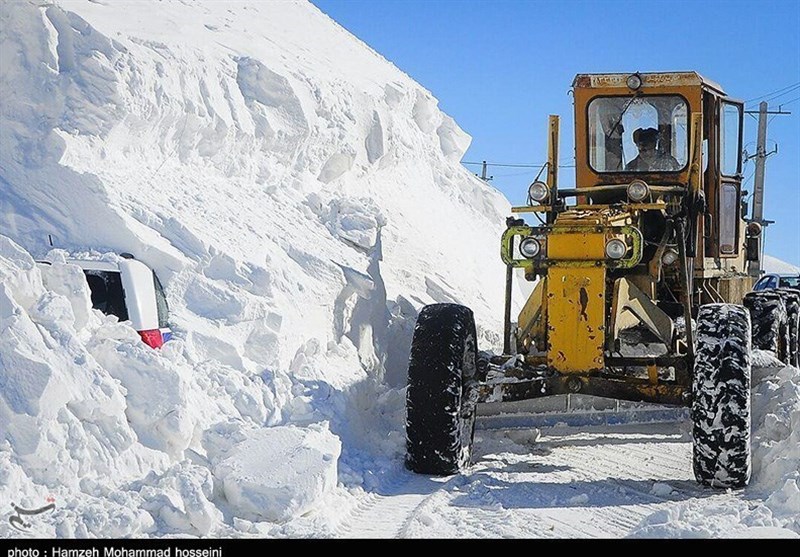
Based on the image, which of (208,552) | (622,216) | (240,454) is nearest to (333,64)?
(622,216)

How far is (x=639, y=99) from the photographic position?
360 inches

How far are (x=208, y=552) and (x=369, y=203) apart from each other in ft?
24.2

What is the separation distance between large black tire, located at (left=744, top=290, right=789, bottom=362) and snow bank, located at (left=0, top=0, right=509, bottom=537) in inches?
136

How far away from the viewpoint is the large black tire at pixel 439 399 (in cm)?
747

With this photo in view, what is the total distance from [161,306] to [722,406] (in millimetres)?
4090

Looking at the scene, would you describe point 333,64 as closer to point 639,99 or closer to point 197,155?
point 197,155

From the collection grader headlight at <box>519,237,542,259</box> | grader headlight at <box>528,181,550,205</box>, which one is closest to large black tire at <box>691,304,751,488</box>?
grader headlight at <box>519,237,542,259</box>

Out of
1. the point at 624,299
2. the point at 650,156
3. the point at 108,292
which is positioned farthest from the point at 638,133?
the point at 108,292

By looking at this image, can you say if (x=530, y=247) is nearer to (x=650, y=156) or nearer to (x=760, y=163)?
(x=650, y=156)

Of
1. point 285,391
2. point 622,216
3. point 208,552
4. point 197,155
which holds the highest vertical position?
point 197,155

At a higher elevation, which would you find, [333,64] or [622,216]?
[333,64]

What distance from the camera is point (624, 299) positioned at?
25.6 feet

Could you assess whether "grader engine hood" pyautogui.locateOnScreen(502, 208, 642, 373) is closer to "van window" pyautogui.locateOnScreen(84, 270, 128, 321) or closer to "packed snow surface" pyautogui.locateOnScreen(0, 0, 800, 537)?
"packed snow surface" pyautogui.locateOnScreen(0, 0, 800, 537)

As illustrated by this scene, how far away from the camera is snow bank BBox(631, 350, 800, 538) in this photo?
5566 mm
